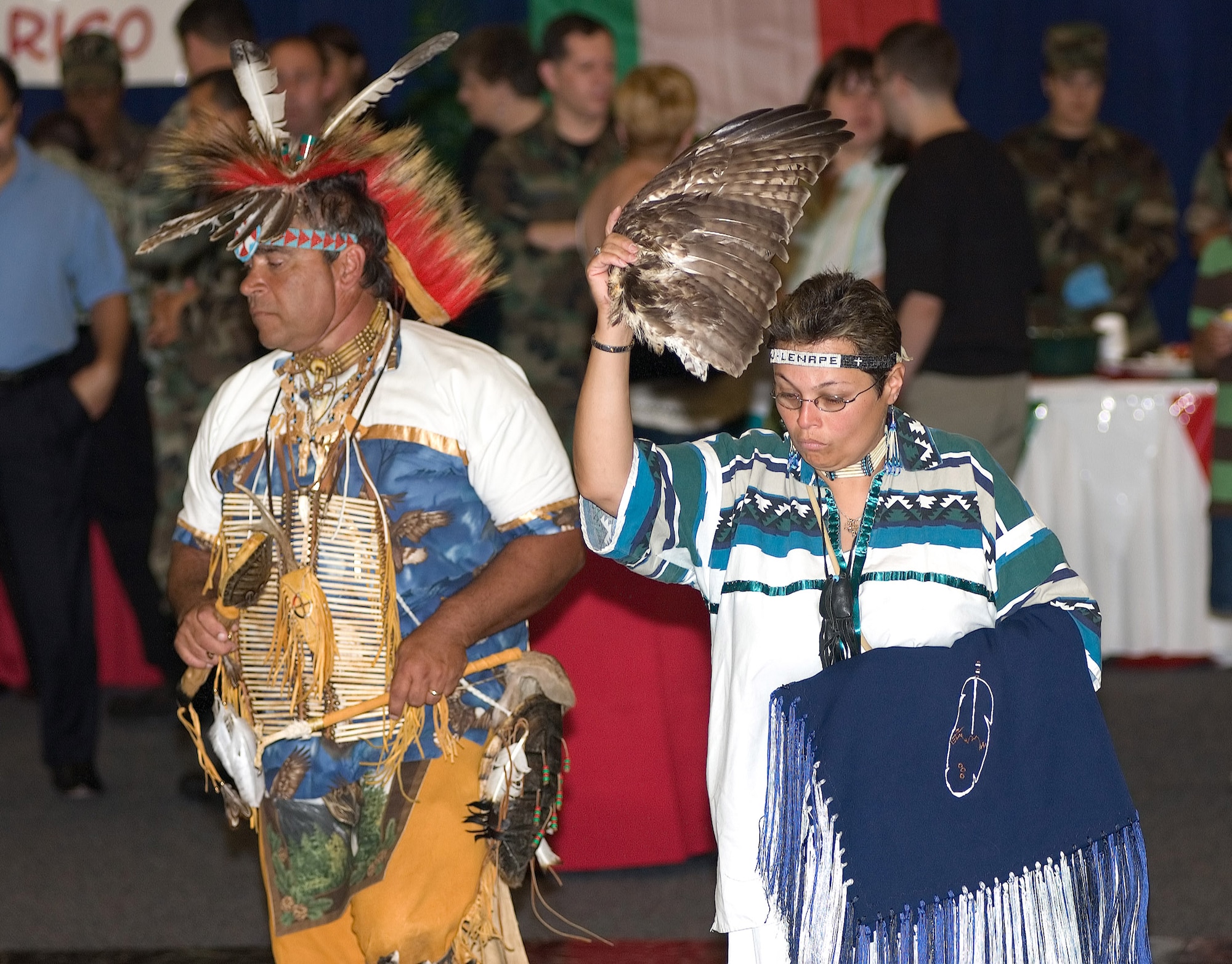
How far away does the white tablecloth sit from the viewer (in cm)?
577

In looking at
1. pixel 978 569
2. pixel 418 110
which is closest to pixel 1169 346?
pixel 418 110

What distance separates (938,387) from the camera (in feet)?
14.7

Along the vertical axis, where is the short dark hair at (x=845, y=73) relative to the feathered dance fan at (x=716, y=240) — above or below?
above

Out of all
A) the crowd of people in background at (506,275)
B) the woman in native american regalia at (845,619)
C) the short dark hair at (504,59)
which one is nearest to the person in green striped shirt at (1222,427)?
the crowd of people in background at (506,275)

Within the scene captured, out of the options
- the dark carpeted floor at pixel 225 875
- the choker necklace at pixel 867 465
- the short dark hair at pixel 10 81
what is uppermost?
the short dark hair at pixel 10 81

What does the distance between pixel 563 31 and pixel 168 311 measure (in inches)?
64.2

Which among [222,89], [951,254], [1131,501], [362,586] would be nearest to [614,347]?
[362,586]

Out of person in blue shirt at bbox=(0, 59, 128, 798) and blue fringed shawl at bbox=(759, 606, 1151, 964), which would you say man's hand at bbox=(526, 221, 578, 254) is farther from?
Answer: blue fringed shawl at bbox=(759, 606, 1151, 964)

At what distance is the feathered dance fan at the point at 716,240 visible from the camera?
Answer: 2066 millimetres

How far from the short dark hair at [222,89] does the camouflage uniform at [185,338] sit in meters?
0.19

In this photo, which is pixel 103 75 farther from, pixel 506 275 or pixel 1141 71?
pixel 1141 71

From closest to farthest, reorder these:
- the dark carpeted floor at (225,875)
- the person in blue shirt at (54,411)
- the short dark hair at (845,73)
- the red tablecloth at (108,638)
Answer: the dark carpeted floor at (225,875)
the person in blue shirt at (54,411)
the short dark hair at (845,73)
the red tablecloth at (108,638)

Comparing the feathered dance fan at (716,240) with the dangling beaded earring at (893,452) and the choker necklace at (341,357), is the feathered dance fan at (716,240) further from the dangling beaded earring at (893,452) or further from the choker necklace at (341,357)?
the choker necklace at (341,357)

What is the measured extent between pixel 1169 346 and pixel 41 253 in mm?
4469
